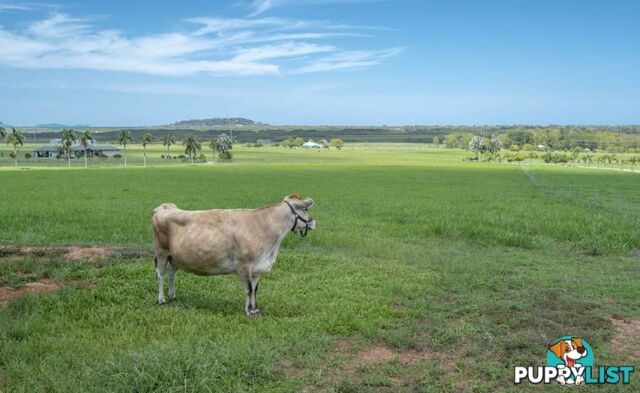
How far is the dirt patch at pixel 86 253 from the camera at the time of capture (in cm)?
1279

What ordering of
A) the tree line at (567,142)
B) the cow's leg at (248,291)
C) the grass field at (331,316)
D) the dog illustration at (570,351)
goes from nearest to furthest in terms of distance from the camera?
1. the grass field at (331,316)
2. the dog illustration at (570,351)
3. the cow's leg at (248,291)
4. the tree line at (567,142)

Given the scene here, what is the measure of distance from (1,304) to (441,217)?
1724 centimetres

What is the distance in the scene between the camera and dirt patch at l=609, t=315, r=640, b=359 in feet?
24.8

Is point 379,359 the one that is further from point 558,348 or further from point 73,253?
point 73,253

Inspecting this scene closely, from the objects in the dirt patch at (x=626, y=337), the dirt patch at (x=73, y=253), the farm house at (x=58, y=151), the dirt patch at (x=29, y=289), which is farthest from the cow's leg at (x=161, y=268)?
the farm house at (x=58, y=151)

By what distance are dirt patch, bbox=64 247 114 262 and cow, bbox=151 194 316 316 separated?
4481 mm

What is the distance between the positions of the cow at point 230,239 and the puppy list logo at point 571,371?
392cm

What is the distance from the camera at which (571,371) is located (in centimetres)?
681

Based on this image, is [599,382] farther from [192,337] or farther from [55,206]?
[55,206]

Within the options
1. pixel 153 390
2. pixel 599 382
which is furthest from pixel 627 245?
pixel 153 390

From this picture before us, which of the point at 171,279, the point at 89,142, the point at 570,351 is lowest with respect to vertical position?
the point at 570,351

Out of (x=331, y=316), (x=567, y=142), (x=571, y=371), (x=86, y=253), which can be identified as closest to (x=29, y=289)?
(x=86, y=253)

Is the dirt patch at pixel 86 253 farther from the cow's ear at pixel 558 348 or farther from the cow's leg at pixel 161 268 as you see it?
the cow's ear at pixel 558 348

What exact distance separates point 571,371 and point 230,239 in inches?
203
